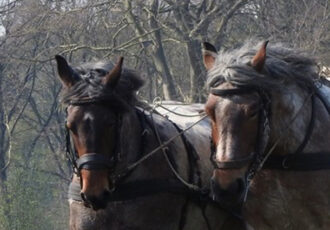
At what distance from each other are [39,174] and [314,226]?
18.7 metres

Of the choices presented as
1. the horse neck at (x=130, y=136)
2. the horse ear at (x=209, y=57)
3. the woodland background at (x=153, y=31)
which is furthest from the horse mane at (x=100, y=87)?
the woodland background at (x=153, y=31)

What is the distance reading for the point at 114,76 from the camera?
5.03 m

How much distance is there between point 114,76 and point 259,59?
3.34 feet

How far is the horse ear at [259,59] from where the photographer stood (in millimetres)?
4707

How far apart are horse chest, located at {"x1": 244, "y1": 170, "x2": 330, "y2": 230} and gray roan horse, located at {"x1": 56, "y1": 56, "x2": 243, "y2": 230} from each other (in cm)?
62

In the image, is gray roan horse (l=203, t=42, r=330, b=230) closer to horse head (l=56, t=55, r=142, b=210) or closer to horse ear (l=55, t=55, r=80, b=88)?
horse head (l=56, t=55, r=142, b=210)

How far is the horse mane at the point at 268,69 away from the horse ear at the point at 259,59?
28 mm

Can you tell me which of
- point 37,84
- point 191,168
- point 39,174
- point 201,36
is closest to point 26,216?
point 39,174

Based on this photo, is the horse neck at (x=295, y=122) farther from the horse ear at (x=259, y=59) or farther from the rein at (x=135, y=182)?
the rein at (x=135, y=182)

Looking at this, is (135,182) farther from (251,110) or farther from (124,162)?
(251,110)

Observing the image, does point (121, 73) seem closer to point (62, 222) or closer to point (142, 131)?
point (142, 131)

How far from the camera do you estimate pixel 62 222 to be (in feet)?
78.0

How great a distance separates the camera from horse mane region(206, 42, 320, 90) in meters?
4.67

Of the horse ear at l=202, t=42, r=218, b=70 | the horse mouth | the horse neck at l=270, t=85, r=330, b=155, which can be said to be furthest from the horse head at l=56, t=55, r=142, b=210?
the horse neck at l=270, t=85, r=330, b=155
